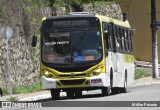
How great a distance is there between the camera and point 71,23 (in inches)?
1000

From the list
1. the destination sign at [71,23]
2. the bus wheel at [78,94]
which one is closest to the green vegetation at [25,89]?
the bus wheel at [78,94]

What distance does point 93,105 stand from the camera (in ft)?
67.5

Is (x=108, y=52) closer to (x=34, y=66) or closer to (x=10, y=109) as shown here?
(x=10, y=109)

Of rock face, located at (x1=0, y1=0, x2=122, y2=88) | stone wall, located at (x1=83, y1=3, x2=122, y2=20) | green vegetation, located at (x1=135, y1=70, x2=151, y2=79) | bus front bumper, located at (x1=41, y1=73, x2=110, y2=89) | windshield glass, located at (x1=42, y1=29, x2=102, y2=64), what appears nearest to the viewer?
bus front bumper, located at (x1=41, y1=73, x2=110, y2=89)

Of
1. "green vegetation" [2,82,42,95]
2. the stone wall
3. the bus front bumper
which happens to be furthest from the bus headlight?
the stone wall

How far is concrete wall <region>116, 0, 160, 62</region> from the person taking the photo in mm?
55031

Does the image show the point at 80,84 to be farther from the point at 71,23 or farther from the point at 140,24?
the point at 140,24

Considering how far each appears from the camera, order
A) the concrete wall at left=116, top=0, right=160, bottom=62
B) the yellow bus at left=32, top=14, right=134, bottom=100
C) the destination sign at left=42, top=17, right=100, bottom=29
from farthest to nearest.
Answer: the concrete wall at left=116, top=0, right=160, bottom=62 < the destination sign at left=42, top=17, right=100, bottom=29 < the yellow bus at left=32, top=14, right=134, bottom=100

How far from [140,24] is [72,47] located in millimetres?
30930

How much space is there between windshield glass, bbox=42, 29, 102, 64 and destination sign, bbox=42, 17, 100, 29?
0.22 metres

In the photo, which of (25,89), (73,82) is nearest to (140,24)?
Answer: (25,89)

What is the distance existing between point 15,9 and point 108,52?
26.1 ft

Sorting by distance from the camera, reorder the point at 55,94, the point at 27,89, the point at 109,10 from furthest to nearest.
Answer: the point at 109,10
the point at 27,89
the point at 55,94

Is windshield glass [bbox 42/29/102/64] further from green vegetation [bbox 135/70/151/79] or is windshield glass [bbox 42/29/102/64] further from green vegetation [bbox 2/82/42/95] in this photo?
green vegetation [bbox 135/70/151/79]
